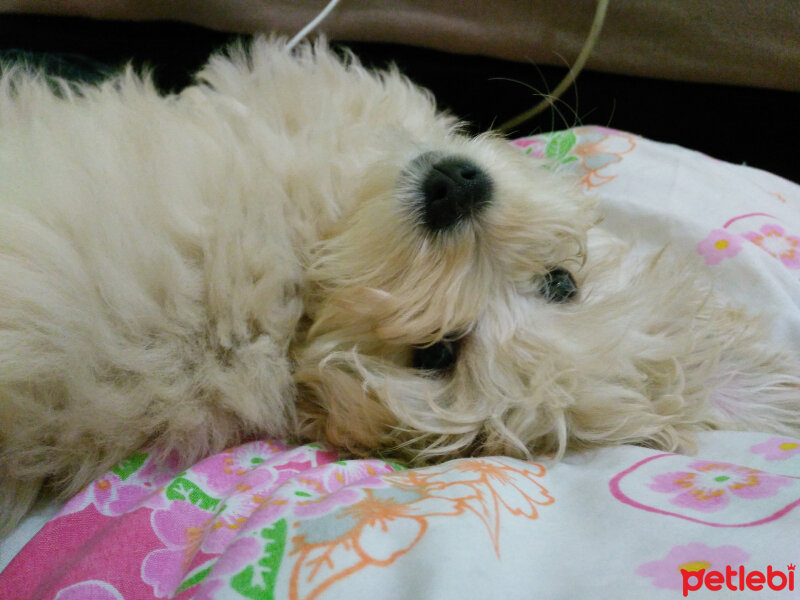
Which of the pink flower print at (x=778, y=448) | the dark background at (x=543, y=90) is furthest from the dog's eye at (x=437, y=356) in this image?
the dark background at (x=543, y=90)

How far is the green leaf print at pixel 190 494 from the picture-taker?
0.65m

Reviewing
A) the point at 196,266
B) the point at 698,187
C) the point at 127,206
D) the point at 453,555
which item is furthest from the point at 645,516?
the point at 698,187

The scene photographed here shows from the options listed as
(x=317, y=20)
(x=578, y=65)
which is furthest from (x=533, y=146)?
(x=317, y=20)

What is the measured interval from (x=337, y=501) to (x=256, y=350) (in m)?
0.25

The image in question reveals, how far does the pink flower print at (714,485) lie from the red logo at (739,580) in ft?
0.26

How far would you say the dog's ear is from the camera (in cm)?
73

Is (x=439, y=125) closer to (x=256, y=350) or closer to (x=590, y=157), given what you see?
(x=590, y=157)

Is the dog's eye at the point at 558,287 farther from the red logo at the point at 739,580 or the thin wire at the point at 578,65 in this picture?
the thin wire at the point at 578,65

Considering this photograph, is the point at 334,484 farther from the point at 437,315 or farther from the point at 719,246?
the point at 719,246

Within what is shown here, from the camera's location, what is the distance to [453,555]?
509 millimetres

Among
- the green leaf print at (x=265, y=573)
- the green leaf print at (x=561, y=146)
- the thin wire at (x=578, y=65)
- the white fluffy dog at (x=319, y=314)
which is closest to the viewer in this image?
the green leaf print at (x=265, y=573)

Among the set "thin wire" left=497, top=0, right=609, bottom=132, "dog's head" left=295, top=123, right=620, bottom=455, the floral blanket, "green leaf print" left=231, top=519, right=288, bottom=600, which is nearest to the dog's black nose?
"dog's head" left=295, top=123, right=620, bottom=455

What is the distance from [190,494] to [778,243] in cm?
108

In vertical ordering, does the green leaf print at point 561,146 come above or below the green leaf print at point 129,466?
above
